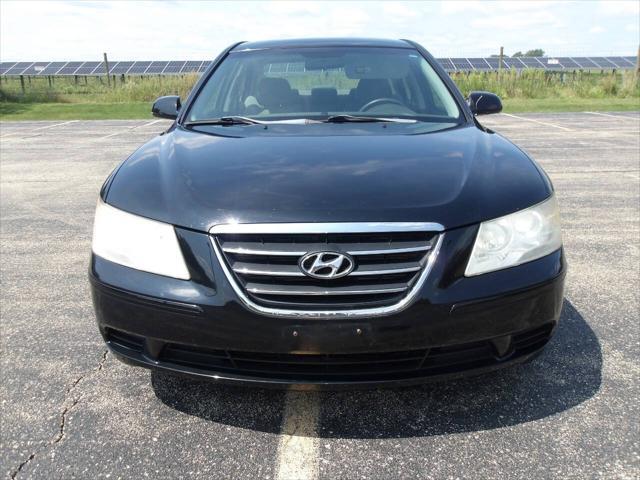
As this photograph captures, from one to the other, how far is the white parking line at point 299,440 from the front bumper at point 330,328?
0.29 m

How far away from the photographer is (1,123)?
57.2 ft

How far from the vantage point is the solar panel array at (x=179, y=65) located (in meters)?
34.1

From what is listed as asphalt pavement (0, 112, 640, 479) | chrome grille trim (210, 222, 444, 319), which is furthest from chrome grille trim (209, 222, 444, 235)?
asphalt pavement (0, 112, 640, 479)

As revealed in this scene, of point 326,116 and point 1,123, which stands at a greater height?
point 326,116

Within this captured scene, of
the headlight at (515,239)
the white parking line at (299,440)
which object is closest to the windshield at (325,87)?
the headlight at (515,239)

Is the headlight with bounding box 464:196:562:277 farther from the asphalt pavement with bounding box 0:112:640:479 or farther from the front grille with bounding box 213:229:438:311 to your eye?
the asphalt pavement with bounding box 0:112:640:479

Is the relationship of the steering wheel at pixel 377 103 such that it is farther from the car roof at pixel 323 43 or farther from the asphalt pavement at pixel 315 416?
the asphalt pavement at pixel 315 416

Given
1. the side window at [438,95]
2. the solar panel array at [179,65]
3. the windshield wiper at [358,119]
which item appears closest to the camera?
the windshield wiper at [358,119]

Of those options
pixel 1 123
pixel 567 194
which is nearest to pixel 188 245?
pixel 567 194

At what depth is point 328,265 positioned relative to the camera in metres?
1.91

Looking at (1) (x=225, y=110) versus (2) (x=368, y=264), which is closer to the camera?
(2) (x=368, y=264)

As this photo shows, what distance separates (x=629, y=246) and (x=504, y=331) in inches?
120

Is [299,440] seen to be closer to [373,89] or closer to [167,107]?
[373,89]

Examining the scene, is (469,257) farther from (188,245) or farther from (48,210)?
(48,210)
